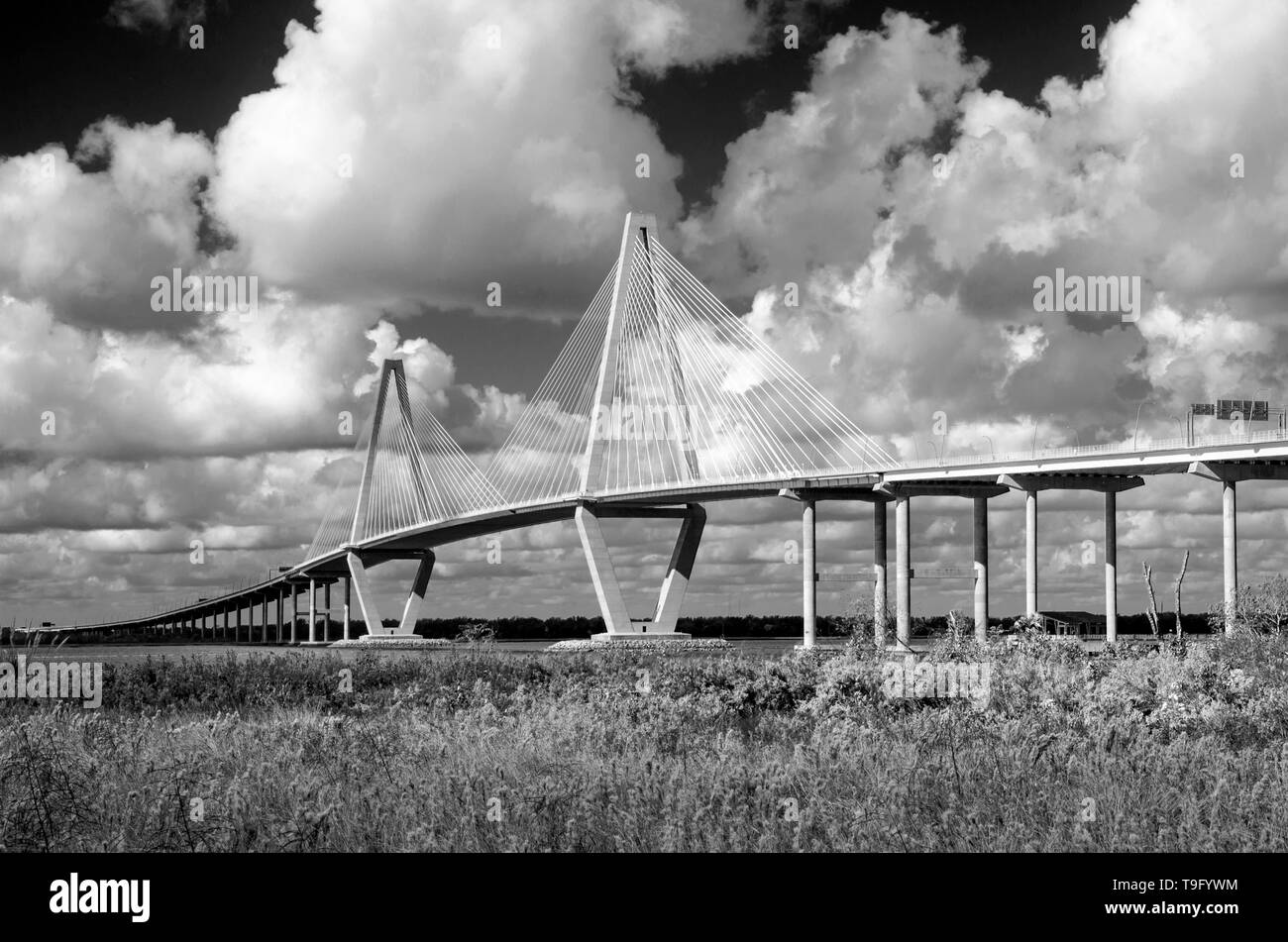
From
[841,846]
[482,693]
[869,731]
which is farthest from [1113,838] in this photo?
[482,693]

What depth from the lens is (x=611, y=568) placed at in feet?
251

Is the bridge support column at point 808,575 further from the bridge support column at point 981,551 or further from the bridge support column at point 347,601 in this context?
the bridge support column at point 347,601

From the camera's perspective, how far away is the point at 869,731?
1188 cm

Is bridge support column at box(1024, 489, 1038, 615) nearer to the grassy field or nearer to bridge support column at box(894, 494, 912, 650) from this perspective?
bridge support column at box(894, 494, 912, 650)

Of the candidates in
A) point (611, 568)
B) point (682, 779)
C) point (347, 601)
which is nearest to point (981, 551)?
point (611, 568)

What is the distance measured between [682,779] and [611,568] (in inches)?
2647

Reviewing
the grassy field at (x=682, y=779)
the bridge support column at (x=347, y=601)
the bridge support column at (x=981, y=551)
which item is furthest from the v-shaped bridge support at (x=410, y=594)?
the grassy field at (x=682, y=779)

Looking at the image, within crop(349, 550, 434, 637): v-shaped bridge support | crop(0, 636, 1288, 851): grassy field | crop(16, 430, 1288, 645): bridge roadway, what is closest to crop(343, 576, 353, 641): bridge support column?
crop(349, 550, 434, 637): v-shaped bridge support

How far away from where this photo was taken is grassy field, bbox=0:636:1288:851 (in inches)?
320

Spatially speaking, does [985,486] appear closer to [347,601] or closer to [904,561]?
[904,561]

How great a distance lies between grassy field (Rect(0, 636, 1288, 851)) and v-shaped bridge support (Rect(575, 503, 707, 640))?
194ft

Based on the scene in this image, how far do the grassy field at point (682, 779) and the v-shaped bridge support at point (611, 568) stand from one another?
58989 mm

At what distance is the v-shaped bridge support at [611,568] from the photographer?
75.2 m
